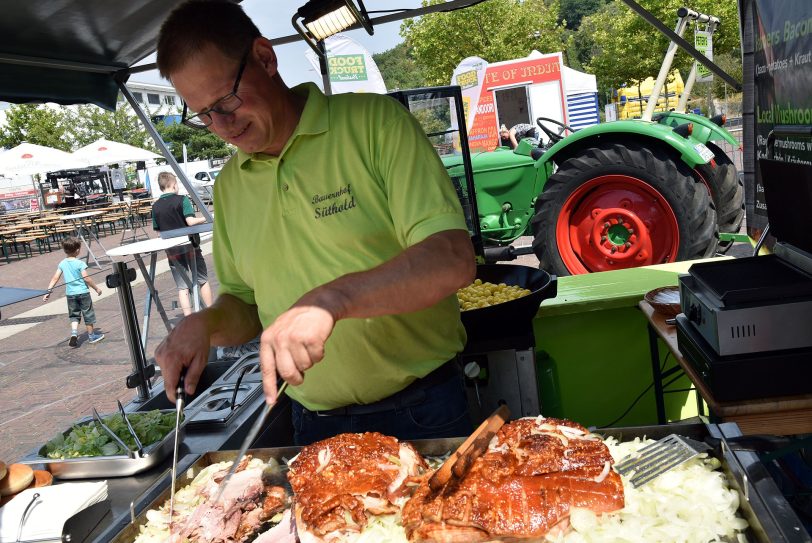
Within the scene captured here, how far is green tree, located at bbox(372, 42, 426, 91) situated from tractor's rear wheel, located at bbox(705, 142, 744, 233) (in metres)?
52.4

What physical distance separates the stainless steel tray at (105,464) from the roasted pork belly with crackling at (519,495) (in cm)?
115

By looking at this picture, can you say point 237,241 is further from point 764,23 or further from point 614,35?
point 614,35

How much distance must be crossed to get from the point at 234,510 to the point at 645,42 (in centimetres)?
3539

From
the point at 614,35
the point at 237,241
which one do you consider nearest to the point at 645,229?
the point at 237,241

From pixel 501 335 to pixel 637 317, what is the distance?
138 centimetres

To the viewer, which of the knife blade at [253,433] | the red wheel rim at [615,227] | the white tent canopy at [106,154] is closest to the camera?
the knife blade at [253,433]

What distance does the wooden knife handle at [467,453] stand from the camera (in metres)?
1.63

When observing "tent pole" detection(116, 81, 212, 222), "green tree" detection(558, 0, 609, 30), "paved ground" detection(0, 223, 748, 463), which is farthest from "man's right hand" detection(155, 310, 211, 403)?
"green tree" detection(558, 0, 609, 30)

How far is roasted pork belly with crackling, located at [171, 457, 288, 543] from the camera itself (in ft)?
5.52

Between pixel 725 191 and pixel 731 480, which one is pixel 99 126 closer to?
pixel 725 191

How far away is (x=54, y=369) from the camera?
8875 mm

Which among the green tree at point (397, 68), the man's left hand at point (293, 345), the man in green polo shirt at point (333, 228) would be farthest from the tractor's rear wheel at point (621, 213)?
the green tree at point (397, 68)

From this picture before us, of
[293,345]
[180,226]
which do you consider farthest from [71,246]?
[293,345]

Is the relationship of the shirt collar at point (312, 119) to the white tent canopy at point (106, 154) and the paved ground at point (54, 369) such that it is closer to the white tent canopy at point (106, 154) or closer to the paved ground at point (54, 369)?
the paved ground at point (54, 369)
